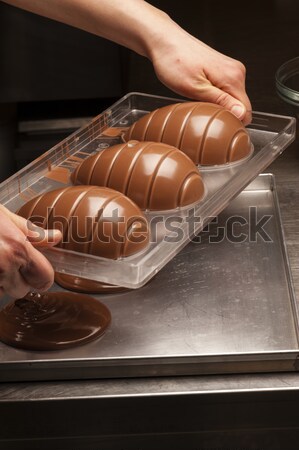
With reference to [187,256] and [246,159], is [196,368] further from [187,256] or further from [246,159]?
[246,159]

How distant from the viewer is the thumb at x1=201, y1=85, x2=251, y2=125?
1.40 metres

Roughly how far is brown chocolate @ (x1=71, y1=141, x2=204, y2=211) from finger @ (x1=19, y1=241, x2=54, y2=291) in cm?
21

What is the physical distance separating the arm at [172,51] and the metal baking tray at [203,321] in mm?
217

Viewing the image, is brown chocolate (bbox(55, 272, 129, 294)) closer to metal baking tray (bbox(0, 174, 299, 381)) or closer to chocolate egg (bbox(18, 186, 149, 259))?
metal baking tray (bbox(0, 174, 299, 381))

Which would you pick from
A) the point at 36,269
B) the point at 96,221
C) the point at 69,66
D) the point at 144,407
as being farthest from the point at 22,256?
the point at 69,66

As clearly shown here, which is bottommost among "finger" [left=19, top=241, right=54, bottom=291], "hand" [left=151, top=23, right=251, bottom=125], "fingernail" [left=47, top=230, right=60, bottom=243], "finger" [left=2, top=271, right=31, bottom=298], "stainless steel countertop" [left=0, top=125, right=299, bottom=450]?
"stainless steel countertop" [left=0, top=125, right=299, bottom=450]

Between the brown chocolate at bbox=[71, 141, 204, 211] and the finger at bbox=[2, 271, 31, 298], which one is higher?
the brown chocolate at bbox=[71, 141, 204, 211]

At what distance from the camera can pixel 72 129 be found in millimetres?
2070


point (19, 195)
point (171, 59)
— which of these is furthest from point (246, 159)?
point (19, 195)

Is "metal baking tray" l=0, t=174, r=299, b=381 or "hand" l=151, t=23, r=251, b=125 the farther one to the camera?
"hand" l=151, t=23, r=251, b=125

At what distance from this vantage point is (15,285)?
103 cm

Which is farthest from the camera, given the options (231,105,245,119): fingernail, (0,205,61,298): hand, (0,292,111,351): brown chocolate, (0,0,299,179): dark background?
(0,0,299,179): dark background

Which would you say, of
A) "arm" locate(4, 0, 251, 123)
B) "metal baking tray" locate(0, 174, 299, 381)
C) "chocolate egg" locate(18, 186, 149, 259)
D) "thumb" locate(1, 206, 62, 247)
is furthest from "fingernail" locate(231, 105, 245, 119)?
"thumb" locate(1, 206, 62, 247)

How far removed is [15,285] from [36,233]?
0.22ft
